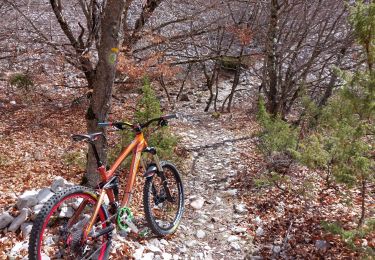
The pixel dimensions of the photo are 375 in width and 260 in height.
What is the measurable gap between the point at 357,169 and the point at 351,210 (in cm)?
183

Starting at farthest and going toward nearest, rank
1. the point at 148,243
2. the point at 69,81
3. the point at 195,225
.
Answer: the point at 69,81
the point at 195,225
the point at 148,243

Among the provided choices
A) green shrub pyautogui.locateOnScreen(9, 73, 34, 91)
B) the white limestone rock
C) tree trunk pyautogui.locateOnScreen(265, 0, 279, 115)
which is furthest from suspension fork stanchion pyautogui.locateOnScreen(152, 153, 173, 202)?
green shrub pyautogui.locateOnScreen(9, 73, 34, 91)

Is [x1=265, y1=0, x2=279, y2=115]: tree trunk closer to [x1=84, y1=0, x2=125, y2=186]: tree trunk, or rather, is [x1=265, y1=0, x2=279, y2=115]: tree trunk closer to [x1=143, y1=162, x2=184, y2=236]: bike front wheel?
[x1=143, y1=162, x2=184, y2=236]: bike front wheel

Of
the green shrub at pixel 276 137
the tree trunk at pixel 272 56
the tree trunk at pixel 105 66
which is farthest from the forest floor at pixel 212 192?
the tree trunk at pixel 105 66

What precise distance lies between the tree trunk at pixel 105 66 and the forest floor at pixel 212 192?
142 cm

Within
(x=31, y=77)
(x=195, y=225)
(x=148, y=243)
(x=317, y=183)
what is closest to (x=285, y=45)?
(x=317, y=183)

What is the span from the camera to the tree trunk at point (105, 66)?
4.20m

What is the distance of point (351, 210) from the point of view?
5664 millimetres

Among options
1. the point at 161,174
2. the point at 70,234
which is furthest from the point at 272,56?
the point at 70,234

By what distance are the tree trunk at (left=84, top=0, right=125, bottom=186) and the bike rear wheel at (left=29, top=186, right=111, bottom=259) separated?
1.11 metres

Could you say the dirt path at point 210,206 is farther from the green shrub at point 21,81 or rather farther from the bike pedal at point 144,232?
the green shrub at point 21,81

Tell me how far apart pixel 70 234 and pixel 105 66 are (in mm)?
1970

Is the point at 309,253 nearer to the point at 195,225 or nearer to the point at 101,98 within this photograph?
the point at 195,225

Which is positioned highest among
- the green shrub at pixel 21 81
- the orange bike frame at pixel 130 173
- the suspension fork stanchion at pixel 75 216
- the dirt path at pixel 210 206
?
the green shrub at pixel 21 81
